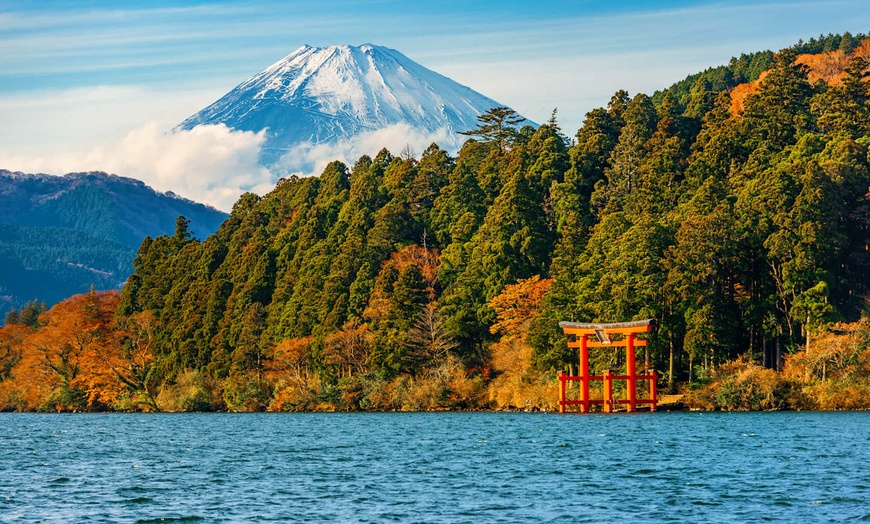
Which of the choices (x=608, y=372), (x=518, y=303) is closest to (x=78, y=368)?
(x=518, y=303)

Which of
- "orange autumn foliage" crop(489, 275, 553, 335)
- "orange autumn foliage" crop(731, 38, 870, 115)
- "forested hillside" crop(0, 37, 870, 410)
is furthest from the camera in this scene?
"orange autumn foliage" crop(731, 38, 870, 115)

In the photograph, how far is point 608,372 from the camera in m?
62.5

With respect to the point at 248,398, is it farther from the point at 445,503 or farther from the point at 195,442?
the point at 445,503

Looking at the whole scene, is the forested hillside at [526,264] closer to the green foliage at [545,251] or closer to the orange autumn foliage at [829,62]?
the green foliage at [545,251]

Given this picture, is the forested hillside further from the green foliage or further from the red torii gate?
the red torii gate

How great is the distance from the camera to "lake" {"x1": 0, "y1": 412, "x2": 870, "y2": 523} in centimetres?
2708

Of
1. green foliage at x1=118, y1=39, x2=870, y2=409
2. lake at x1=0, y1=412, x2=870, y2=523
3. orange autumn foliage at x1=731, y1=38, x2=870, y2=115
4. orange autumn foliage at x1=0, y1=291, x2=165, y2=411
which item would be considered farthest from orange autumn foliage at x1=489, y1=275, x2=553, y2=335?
orange autumn foliage at x1=731, y1=38, x2=870, y2=115

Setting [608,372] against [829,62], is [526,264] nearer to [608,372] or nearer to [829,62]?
[608,372]

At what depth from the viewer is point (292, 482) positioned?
33.4 metres

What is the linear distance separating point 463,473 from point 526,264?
4771 centimetres

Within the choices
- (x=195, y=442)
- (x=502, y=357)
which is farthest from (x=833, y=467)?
(x=502, y=357)

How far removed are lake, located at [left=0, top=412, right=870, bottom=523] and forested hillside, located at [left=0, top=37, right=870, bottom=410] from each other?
12.0 metres

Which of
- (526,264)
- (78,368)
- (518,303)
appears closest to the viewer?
(518,303)

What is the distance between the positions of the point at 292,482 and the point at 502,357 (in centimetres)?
4224
